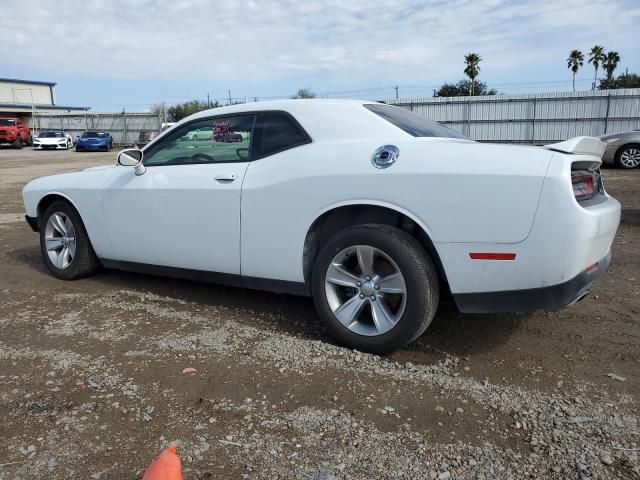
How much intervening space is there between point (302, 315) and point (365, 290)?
97 cm

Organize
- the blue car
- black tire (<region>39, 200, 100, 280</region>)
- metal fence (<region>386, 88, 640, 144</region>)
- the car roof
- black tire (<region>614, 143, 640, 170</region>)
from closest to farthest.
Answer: the car roof, black tire (<region>39, 200, 100, 280</region>), black tire (<region>614, 143, 640, 170</region>), metal fence (<region>386, 88, 640, 144</region>), the blue car

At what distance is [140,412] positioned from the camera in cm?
280

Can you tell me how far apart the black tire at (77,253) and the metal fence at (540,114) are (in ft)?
66.4

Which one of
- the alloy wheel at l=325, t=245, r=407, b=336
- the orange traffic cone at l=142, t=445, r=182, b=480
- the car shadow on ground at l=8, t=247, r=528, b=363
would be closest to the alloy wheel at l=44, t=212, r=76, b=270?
the car shadow on ground at l=8, t=247, r=528, b=363

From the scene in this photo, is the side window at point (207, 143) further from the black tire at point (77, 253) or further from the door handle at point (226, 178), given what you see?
the black tire at point (77, 253)

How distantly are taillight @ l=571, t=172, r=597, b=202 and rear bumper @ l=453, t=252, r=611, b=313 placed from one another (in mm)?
413

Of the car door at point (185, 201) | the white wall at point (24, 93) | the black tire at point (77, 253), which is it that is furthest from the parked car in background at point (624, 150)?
the white wall at point (24, 93)

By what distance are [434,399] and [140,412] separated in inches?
60.5

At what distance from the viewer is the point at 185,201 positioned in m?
4.12

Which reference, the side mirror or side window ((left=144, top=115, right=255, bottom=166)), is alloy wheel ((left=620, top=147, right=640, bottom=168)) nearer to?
side window ((left=144, top=115, right=255, bottom=166))

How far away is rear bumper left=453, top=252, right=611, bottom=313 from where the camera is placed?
2.93m

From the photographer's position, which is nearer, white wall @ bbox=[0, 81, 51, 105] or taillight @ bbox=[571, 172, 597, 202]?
taillight @ bbox=[571, 172, 597, 202]

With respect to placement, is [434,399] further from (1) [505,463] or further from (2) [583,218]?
(2) [583,218]

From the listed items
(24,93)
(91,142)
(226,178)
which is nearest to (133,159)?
(226,178)
